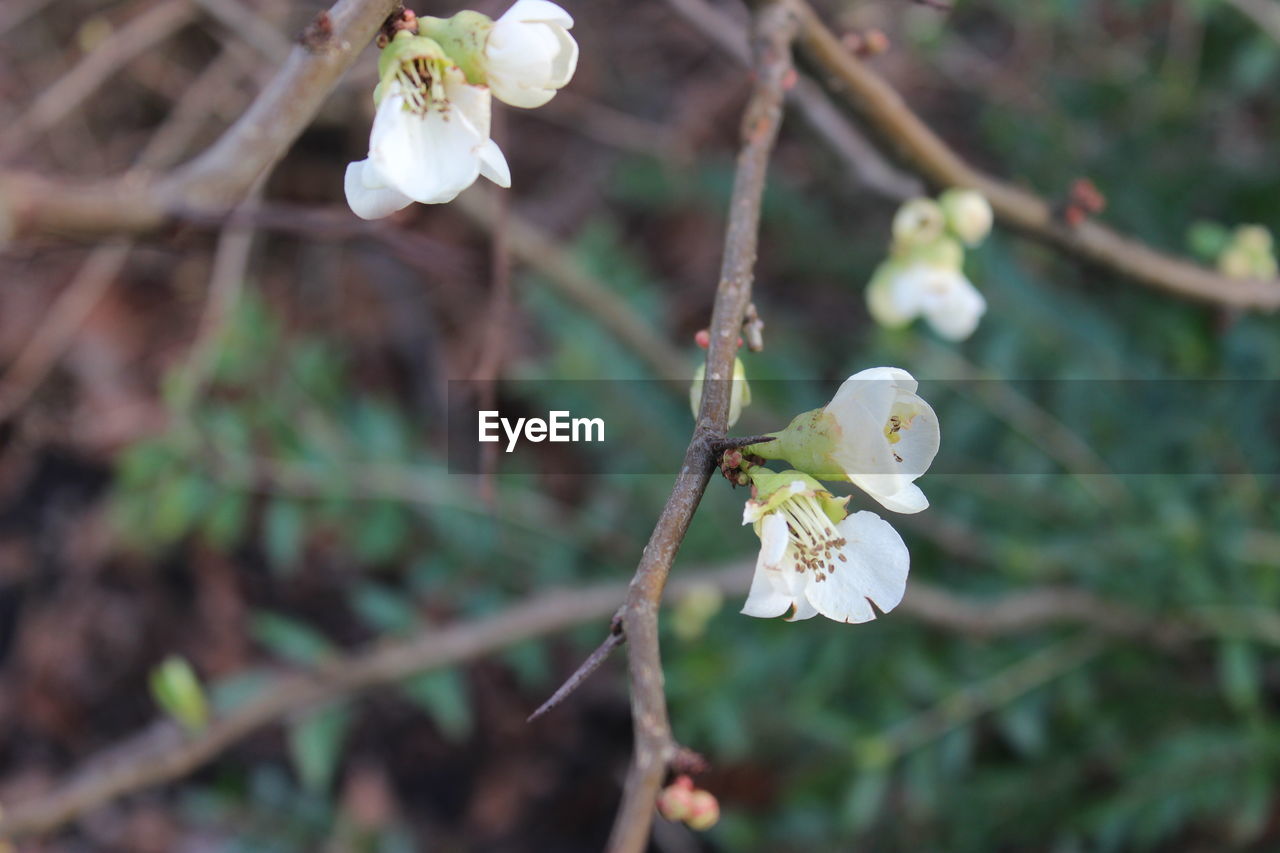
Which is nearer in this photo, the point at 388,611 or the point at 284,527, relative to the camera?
the point at 388,611

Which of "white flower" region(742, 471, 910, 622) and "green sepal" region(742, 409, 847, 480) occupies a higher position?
A: "green sepal" region(742, 409, 847, 480)

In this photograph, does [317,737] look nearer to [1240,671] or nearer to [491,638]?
[491,638]

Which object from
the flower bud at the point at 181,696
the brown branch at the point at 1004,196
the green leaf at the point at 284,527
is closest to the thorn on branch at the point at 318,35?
the brown branch at the point at 1004,196

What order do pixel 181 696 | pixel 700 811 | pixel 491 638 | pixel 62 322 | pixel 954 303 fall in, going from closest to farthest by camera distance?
pixel 700 811 → pixel 954 303 → pixel 181 696 → pixel 491 638 → pixel 62 322

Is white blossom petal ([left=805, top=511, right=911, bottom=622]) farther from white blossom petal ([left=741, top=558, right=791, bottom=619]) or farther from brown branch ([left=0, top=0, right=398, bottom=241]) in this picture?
brown branch ([left=0, top=0, right=398, bottom=241])

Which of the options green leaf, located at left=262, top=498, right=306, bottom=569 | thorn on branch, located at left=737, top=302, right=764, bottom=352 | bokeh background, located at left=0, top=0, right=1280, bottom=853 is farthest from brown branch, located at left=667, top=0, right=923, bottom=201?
green leaf, located at left=262, top=498, right=306, bottom=569

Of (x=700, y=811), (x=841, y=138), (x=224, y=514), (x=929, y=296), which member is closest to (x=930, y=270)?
(x=929, y=296)

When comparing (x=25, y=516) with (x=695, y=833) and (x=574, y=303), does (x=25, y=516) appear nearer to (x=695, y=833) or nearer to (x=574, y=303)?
(x=574, y=303)
